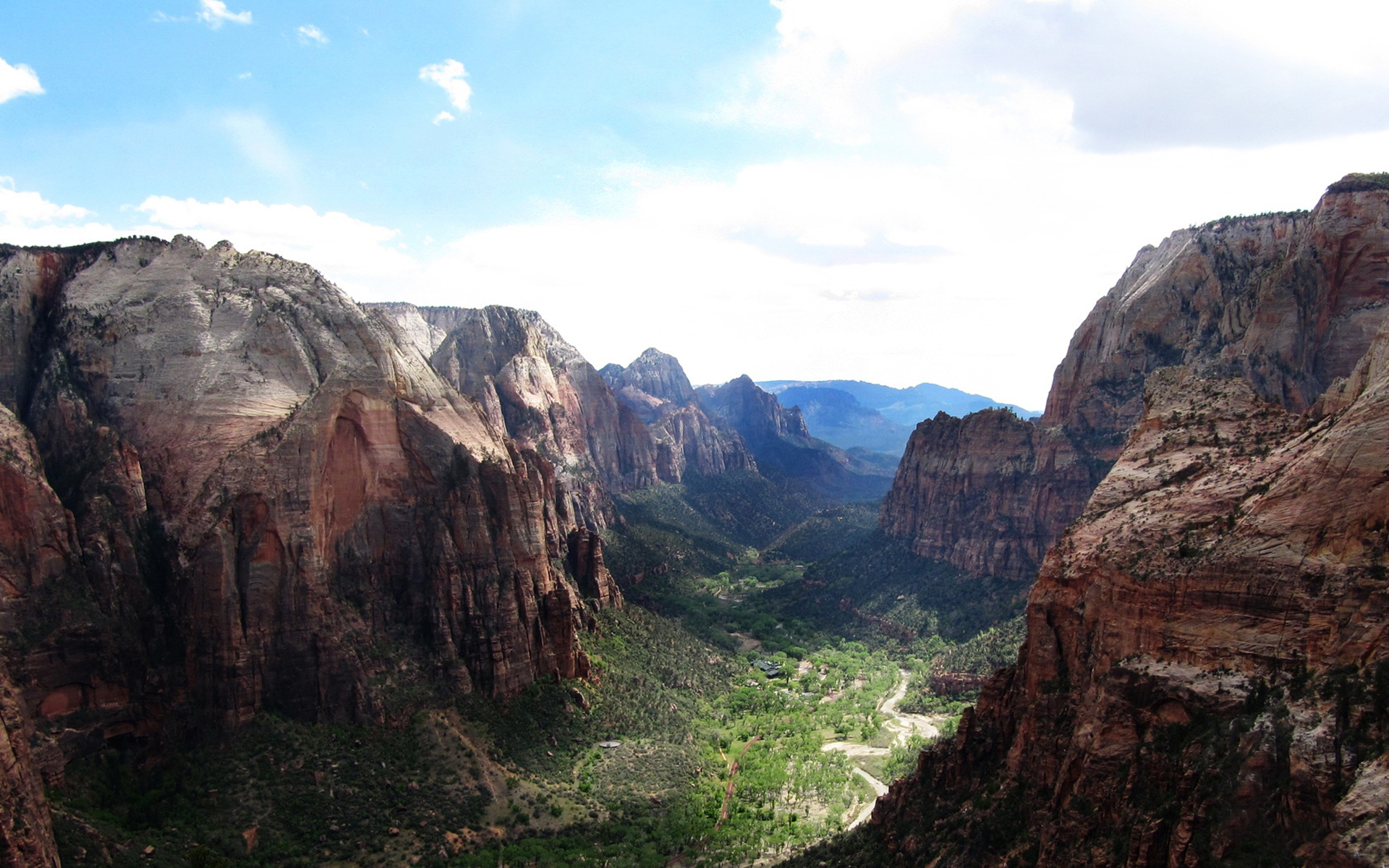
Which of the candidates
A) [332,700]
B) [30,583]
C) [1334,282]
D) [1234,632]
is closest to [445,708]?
[332,700]

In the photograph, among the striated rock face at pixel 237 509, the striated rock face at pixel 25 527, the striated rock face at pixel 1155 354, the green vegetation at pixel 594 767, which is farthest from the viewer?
the striated rock face at pixel 1155 354

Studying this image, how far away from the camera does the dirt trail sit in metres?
84.1

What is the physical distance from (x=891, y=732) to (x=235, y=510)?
72.0 m

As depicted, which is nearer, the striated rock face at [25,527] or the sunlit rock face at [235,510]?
the striated rock face at [25,527]

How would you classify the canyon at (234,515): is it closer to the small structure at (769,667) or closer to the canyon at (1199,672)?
the small structure at (769,667)

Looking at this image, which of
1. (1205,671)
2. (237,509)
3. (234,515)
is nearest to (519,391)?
(237,509)

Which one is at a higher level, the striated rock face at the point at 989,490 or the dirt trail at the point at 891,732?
the striated rock face at the point at 989,490

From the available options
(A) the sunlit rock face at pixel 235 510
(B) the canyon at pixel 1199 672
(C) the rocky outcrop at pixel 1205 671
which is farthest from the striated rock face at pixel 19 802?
(C) the rocky outcrop at pixel 1205 671

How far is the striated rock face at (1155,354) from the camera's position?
9594 centimetres

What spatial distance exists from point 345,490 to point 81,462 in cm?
1946

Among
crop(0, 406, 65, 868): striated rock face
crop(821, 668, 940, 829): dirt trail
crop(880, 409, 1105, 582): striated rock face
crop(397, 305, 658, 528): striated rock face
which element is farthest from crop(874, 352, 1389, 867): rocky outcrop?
crop(397, 305, 658, 528): striated rock face

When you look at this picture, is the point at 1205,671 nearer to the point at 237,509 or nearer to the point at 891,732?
the point at 891,732

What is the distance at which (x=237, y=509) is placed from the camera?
66.1 meters

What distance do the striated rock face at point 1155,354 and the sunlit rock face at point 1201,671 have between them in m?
59.3
